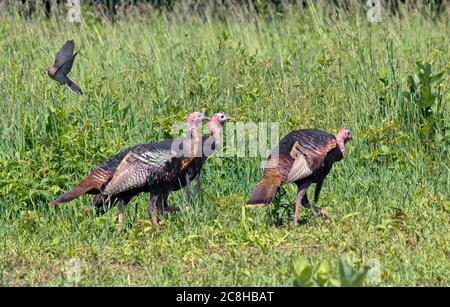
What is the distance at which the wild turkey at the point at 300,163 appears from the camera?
24.9 feet

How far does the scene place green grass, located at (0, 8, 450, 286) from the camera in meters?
7.15

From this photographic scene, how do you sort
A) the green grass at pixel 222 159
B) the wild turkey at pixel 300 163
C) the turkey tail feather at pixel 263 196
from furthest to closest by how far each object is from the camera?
the wild turkey at pixel 300 163 → the turkey tail feather at pixel 263 196 → the green grass at pixel 222 159

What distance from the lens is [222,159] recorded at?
29.6ft

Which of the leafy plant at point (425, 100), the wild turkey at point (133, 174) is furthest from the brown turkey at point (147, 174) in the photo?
the leafy plant at point (425, 100)

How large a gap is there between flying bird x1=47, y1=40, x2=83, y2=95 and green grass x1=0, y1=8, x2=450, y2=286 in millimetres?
152

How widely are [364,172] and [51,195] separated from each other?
255 cm

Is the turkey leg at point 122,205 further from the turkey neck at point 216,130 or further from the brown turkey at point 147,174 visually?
the turkey neck at point 216,130

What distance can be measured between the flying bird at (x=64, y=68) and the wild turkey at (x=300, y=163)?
2.24 m

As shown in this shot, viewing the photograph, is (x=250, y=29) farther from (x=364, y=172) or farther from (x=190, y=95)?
(x=364, y=172)

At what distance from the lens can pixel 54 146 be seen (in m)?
8.73

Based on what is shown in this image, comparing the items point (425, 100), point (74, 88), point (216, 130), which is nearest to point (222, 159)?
point (216, 130)

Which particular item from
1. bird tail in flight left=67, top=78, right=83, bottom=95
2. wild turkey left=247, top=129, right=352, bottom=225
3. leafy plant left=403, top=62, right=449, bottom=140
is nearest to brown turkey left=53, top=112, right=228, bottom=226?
wild turkey left=247, top=129, right=352, bottom=225

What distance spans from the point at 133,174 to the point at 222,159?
141cm
